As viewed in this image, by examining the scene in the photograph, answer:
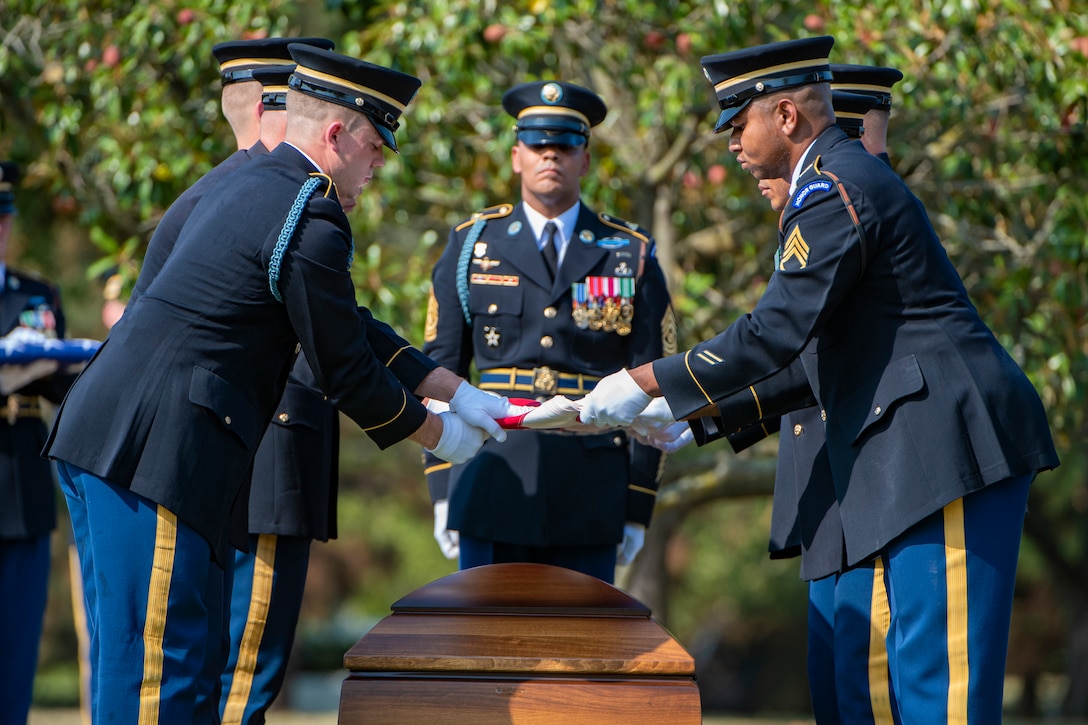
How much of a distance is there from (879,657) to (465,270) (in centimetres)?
187

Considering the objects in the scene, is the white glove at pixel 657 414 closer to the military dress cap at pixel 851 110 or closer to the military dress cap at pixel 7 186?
the military dress cap at pixel 851 110

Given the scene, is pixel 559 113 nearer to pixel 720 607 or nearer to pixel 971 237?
pixel 971 237

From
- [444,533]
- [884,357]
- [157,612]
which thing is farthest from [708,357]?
[444,533]

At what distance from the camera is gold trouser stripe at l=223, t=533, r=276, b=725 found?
372cm

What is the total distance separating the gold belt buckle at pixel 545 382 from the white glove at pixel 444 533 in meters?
0.51

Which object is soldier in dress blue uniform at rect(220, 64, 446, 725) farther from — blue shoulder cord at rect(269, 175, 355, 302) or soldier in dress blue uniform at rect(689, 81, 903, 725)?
soldier in dress blue uniform at rect(689, 81, 903, 725)

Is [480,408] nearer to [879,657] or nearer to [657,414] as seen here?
[657,414]

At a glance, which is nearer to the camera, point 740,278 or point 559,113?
point 559,113

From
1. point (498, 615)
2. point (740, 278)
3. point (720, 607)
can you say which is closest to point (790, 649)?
point (720, 607)

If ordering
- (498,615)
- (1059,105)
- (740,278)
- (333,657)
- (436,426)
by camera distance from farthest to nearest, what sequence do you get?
(333,657)
(740,278)
(1059,105)
(436,426)
(498,615)

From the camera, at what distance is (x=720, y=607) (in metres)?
16.9

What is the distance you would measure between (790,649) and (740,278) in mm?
11096

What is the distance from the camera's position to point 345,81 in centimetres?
306

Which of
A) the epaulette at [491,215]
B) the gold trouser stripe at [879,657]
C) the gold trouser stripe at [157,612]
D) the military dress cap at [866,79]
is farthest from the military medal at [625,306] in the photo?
the gold trouser stripe at [157,612]
